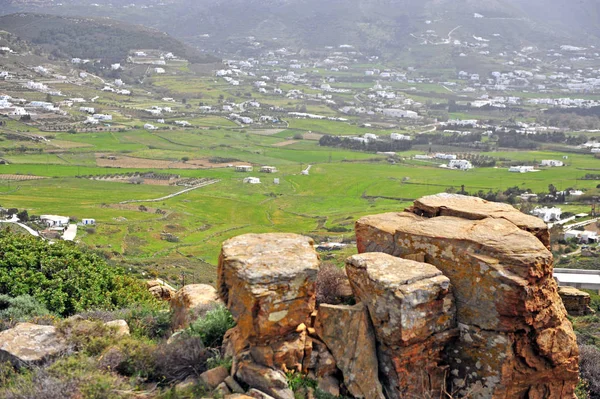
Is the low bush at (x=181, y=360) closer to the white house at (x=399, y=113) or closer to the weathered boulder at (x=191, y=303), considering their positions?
the weathered boulder at (x=191, y=303)

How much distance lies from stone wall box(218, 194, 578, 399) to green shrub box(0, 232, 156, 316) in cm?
831

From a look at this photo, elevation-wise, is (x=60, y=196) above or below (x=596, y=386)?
below

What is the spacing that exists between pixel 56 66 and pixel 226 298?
177 m

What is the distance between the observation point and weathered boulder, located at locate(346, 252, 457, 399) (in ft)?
35.8

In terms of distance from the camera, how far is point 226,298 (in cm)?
1200

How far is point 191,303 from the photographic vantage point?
14688 millimetres

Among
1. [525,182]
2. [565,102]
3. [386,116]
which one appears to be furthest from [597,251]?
[565,102]

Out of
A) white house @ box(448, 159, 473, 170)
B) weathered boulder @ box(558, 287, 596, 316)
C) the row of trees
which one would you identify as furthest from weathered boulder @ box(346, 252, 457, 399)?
the row of trees

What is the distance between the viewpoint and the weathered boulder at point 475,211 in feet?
41.9

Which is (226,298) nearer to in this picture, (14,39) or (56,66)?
(56,66)

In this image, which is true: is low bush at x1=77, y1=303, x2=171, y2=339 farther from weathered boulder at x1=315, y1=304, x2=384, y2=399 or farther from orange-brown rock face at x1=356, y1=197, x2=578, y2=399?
orange-brown rock face at x1=356, y1=197, x2=578, y2=399

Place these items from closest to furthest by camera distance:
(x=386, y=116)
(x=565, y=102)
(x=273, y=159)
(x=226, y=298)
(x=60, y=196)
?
(x=226, y=298)
(x=60, y=196)
(x=273, y=159)
(x=386, y=116)
(x=565, y=102)

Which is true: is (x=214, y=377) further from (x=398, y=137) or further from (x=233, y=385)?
(x=398, y=137)

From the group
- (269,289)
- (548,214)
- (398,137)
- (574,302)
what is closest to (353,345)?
(269,289)
